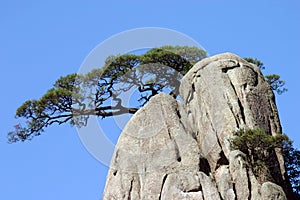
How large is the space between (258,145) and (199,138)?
9.81 ft

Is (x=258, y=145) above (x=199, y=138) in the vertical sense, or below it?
→ below

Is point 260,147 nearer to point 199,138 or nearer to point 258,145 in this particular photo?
point 258,145

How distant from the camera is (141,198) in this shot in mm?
27609

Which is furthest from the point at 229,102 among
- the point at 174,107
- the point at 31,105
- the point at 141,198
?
the point at 31,105

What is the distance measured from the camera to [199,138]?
29.5 metres

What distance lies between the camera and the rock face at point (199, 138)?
87.9 ft

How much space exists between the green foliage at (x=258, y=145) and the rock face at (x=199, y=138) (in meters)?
0.42

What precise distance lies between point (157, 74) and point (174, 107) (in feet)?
17.2

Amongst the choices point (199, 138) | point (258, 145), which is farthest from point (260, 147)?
point (199, 138)

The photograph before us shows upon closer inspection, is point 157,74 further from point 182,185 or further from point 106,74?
point 182,185

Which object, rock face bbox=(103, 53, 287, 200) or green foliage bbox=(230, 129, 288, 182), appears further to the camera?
green foliage bbox=(230, 129, 288, 182)

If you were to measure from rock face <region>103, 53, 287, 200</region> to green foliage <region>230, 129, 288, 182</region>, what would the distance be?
0.42 m

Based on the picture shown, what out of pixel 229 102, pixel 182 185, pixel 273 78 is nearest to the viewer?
pixel 182 185

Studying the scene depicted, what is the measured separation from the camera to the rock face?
26797 millimetres
